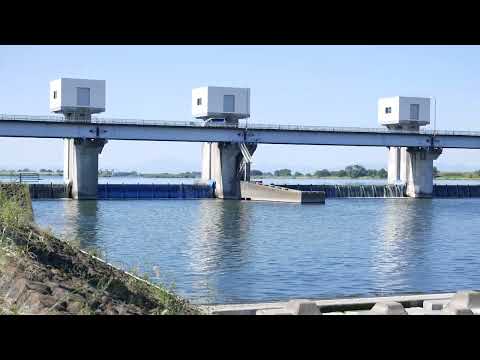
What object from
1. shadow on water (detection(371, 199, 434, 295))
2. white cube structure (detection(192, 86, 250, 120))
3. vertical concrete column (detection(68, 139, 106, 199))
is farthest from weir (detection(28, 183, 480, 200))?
shadow on water (detection(371, 199, 434, 295))

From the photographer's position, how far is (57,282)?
899 cm

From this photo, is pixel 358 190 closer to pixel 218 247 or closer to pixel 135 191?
pixel 135 191

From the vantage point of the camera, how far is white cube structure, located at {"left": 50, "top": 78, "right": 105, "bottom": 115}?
234 ft

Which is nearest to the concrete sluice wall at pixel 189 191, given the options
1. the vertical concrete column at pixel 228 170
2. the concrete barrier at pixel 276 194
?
the vertical concrete column at pixel 228 170

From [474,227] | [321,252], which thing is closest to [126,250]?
[321,252]

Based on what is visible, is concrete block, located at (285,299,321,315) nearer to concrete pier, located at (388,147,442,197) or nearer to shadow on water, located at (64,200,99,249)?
shadow on water, located at (64,200,99,249)

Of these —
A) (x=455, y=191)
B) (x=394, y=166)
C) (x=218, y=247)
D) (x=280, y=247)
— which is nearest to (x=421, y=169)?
(x=394, y=166)

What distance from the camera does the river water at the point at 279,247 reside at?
2147 centimetres

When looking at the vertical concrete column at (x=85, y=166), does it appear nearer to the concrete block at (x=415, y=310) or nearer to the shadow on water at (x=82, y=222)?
the shadow on water at (x=82, y=222)

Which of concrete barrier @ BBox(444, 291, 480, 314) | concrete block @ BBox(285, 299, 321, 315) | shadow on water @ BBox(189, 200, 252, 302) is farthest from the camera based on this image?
shadow on water @ BBox(189, 200, 252, 302)

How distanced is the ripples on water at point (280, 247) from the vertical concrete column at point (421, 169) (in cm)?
2304

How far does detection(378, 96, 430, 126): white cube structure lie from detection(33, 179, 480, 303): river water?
25985 millimetres
